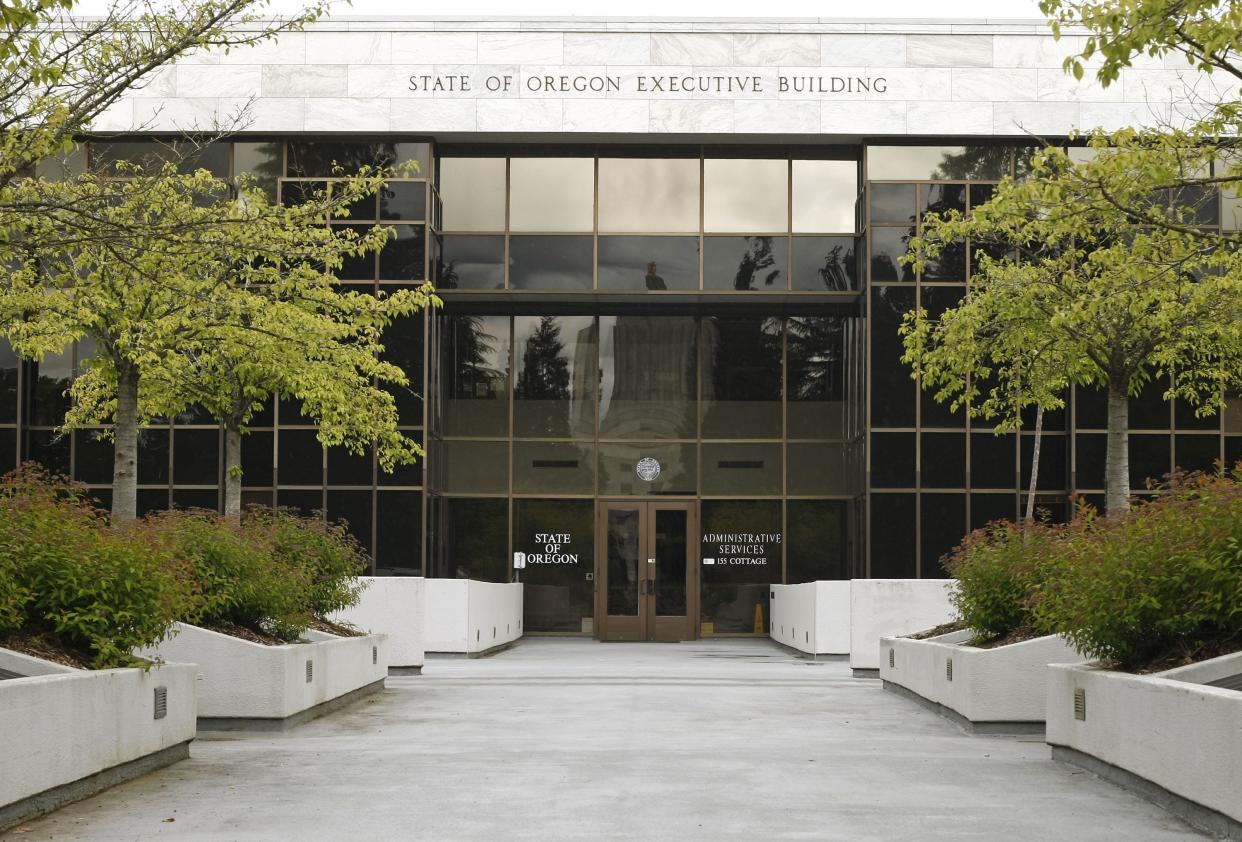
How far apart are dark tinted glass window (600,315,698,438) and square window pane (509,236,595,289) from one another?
1.35 m

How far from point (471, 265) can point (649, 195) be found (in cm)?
402

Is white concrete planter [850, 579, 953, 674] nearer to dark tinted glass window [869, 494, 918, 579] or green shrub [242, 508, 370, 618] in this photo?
dark tinted glass window [869, 494, 918, 579]

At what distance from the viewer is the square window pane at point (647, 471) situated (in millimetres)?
33094

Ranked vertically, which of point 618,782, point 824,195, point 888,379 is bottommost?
point 618,782

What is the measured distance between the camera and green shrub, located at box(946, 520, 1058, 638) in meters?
14.8

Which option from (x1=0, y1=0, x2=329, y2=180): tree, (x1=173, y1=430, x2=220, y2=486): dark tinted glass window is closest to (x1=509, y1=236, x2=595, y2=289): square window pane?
(x1=173, y1=430, x2=220, y2=486): dark tinted glass window

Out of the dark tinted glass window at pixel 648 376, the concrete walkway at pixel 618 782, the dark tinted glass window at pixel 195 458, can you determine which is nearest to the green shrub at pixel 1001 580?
the concrete walkway at pixel 618 782

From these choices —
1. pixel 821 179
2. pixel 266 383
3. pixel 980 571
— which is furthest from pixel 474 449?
pixel 980 571

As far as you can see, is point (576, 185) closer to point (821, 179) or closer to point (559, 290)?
point (559, 290)

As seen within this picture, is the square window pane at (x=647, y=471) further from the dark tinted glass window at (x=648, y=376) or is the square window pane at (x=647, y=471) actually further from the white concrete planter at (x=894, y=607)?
the white concrete planter at (x=894, y=607)

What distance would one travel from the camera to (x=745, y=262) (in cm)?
3238

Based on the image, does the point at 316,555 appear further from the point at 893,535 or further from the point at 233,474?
the point at 893,535

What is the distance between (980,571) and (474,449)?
18992mm

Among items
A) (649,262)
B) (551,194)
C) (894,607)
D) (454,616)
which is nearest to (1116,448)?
(894,607)
